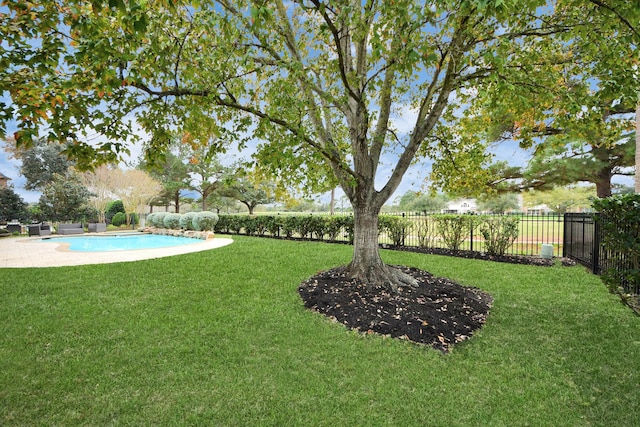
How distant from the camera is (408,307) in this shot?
4.11 m

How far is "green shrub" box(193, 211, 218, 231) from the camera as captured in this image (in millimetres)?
15711

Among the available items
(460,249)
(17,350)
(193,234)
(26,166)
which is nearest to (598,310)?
(460,249)

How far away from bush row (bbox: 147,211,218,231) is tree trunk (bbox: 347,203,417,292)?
1222 cm

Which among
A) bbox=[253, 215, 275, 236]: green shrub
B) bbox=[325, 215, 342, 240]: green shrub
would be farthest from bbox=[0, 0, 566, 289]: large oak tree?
bbox=[253, 215, 275, 236]: green shrub

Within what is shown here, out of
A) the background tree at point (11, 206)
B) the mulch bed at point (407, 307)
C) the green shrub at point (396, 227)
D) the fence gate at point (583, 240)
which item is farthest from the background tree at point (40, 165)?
the fence gate at point (583, 240)

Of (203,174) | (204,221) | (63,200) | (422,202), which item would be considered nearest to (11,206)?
(63,200)

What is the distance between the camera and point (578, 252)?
302 inches

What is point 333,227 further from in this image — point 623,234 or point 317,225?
point 623,234

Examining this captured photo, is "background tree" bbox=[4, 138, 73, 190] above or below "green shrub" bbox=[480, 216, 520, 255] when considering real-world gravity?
above

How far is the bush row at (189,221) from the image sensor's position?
15781 mm

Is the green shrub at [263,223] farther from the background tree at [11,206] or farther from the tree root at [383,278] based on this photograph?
the background tree at [11,206]

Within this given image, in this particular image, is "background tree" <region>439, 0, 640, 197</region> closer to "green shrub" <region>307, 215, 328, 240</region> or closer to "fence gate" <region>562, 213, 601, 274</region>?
"fence gate" <region>562, 213, 601, 274</region>

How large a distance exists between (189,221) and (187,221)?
128 mm

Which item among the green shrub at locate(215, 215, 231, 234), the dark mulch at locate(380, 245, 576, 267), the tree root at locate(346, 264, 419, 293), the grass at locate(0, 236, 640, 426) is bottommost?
the grass at locate(0, 236, 640, 426)
